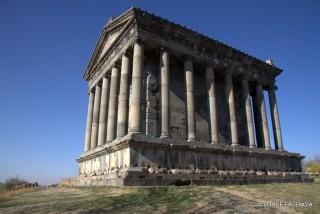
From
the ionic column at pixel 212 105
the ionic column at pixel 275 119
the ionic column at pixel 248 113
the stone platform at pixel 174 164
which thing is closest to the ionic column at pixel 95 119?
the stone platform at pixel 174 164

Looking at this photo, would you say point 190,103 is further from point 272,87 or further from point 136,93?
point 272,87

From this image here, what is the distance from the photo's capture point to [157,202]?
8320 millimetres

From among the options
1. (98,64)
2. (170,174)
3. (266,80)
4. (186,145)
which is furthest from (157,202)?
(266,80)

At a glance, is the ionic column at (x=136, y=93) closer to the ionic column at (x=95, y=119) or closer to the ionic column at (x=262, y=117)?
the ionic column at (x=95, y=119)

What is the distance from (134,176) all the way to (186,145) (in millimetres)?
4166

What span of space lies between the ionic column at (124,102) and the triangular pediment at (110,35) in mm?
2388

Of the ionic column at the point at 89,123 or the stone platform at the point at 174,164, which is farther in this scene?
the ionic column at the point at 89,123

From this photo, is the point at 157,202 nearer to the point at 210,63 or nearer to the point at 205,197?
the point at 205,197

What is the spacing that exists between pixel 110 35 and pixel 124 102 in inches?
334

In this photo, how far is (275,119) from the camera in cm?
2458

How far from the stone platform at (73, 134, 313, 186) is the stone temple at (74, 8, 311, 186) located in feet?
0.19

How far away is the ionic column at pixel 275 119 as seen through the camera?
2374 cm

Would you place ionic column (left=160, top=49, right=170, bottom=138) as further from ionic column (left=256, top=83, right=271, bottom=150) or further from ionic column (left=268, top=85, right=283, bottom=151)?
ionic column (left=268, top=85, right=283, bottom=151)

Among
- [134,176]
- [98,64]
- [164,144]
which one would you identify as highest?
[98,64]
